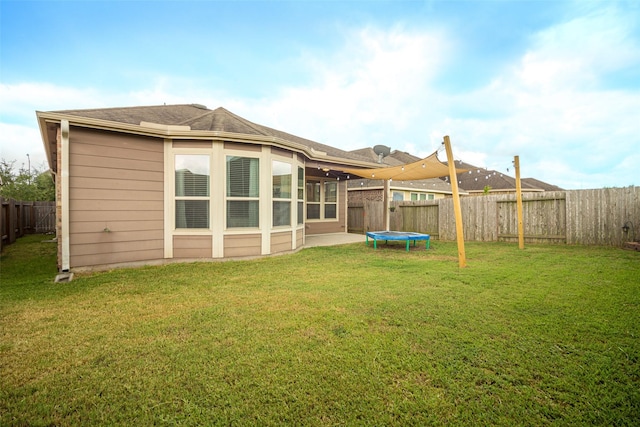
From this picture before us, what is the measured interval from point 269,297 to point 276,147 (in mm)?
3890

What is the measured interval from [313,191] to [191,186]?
6047 mm

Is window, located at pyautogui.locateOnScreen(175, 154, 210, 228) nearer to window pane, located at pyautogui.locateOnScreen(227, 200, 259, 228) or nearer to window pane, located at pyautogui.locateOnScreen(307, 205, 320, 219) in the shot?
window pane, located at pyautogui.locateOnScreen(227, 200, 259, 228)

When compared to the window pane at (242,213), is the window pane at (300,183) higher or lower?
higher

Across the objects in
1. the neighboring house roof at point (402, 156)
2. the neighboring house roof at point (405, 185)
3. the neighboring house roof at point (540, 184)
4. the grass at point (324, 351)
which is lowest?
the grass at point (324, 351)

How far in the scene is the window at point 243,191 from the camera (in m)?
6.04

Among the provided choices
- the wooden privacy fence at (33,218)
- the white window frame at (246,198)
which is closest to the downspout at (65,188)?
the white window frame at (246,198)

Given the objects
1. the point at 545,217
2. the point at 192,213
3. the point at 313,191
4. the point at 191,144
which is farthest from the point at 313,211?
the point at 545,217

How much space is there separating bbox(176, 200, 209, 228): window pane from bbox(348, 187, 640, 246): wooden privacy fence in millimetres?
8438

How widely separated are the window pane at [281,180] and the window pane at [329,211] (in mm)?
4829

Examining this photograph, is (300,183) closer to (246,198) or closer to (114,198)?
(246,198)

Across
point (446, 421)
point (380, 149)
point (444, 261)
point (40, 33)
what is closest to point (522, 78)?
point (380, 149)

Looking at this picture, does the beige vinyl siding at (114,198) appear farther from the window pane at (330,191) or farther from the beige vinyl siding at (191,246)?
the window pane at (330,191)

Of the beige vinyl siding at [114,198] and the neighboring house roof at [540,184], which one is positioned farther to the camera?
the neighboring house roof at [540,184]

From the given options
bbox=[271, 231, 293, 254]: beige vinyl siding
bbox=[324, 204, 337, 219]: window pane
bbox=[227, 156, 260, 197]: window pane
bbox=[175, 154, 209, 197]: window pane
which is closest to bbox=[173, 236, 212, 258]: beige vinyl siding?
bbox=[175, 154, 209, 197]: window pane
